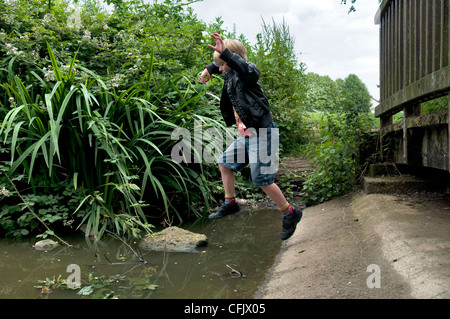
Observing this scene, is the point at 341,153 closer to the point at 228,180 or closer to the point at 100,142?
the point at 228,180

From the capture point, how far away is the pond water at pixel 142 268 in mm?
2479

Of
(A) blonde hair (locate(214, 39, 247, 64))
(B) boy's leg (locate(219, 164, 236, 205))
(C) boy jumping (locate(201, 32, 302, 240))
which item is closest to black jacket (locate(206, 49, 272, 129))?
(C) boy jumping (locate(201, 32, 302, 240))

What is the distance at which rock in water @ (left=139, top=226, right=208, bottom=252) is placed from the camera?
3387 millimetres

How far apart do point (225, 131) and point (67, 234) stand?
1.81 meters

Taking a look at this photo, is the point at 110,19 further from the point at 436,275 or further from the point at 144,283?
the point at 436,275

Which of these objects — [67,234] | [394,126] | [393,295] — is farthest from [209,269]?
[394,126]

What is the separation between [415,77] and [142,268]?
254 centimetres

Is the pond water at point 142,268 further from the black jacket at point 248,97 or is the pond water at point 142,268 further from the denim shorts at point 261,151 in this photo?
the black jacket at point 248,97

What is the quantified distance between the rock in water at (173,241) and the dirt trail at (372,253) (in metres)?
0.68

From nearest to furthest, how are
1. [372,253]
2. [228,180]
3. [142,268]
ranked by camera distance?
[372,253] → [142,268] → [228,180]

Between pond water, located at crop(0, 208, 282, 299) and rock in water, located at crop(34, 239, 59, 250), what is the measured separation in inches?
2.1

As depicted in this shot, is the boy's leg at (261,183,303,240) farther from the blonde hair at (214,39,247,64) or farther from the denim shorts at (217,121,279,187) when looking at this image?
the blonde hair at (214,39,247,64)

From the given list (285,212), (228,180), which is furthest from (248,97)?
(285,212)

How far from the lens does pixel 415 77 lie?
3408 mm
